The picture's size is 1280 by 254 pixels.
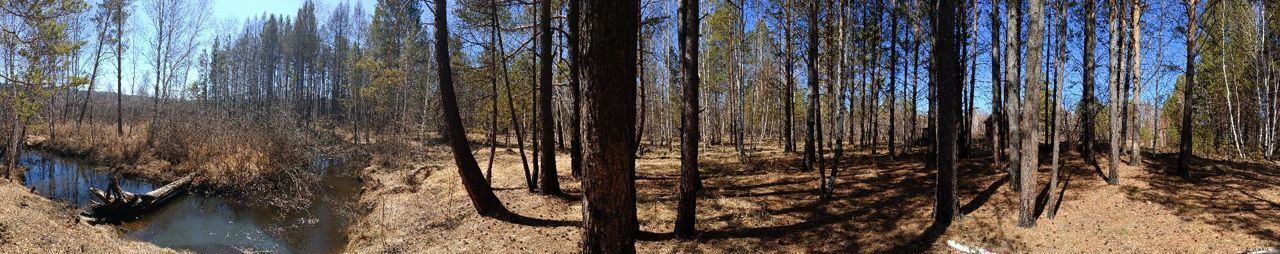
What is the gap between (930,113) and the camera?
41.7ft

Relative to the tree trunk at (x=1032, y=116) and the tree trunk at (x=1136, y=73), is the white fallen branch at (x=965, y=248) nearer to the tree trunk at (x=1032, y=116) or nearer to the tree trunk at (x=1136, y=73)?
the tree trunk at (x=1032, y=116)

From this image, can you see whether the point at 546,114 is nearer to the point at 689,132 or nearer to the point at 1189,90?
the point at 689,132

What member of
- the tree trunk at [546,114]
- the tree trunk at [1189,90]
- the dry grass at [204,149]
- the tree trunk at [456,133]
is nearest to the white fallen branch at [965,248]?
the tree trunk at [1189,90]

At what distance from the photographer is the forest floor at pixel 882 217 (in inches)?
279

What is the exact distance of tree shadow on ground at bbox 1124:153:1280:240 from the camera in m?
7.27

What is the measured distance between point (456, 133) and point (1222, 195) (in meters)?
11.6

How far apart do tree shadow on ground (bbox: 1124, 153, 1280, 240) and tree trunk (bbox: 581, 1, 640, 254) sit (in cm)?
790

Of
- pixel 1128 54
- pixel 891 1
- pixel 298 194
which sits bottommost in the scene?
pixel 298 194

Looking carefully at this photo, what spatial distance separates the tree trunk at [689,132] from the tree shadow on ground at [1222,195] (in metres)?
6.60

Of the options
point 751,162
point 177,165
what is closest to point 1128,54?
point 751,162

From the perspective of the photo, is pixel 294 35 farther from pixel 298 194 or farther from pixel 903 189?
pixel 903 189

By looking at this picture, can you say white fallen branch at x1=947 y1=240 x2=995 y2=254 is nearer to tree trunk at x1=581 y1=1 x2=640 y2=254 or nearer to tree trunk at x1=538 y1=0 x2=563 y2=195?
tree trunk at x1=581 y1=1 x2=640 y2=254

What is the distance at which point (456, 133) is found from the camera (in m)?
8.98

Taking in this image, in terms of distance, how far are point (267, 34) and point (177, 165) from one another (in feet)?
132
